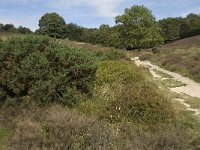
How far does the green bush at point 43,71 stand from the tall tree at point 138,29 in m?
55.6

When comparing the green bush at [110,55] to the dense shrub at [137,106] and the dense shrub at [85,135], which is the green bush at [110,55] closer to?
the dense shrub at [137,106]

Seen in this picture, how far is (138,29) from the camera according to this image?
6744 centimetres

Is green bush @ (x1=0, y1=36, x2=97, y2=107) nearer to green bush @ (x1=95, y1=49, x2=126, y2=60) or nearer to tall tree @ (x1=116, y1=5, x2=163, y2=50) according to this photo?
green bush @ (x1=95, y1=49, x2=126, y2=60)

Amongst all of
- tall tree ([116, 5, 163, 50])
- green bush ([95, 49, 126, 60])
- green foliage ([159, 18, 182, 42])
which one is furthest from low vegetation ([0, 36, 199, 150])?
green foliage ([159, 18, 182, 42])

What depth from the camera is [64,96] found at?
35.8 ft

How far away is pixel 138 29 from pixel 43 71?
57437 mm

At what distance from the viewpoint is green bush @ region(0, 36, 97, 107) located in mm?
10945

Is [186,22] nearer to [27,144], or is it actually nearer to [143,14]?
[143,14]

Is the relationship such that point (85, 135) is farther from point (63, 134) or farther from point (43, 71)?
point (43, 71)

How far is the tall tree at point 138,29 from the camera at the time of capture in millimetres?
67438

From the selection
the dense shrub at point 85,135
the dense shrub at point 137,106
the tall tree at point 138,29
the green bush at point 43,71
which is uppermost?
the tall tree at point 138,29

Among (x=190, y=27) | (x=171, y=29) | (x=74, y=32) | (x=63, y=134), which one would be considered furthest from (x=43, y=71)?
(x=171, y=29)

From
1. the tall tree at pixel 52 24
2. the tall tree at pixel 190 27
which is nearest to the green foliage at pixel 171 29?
the tall tree at pixel 190 27

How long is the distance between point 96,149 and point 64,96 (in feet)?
8.97
